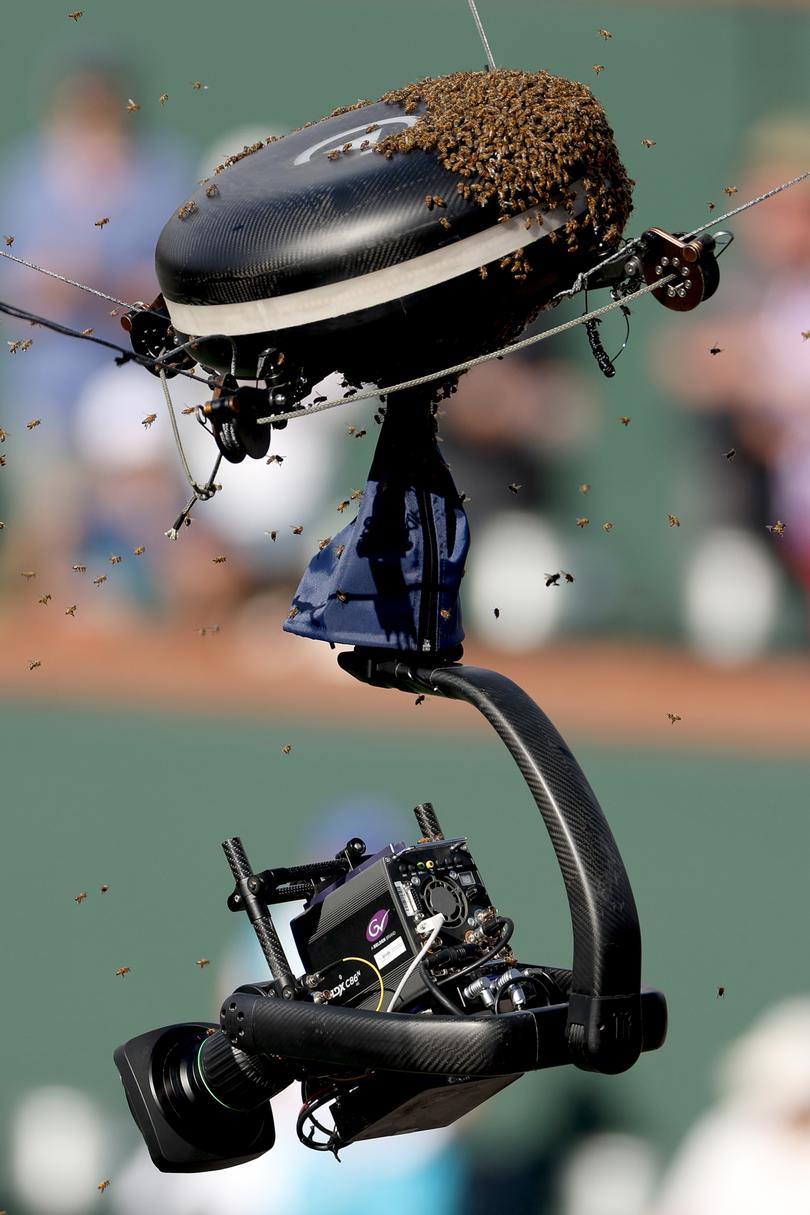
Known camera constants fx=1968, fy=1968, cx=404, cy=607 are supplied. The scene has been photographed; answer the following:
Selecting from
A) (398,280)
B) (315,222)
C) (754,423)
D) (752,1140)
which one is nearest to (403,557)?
(398,280)

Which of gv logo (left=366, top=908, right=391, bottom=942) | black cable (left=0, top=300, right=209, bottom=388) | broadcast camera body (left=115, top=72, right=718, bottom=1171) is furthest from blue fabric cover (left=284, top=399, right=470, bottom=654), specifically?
gv logo (left=366, top=908, right=391, bottom=942)

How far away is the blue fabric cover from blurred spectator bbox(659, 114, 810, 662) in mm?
2519

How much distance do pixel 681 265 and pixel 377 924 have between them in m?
1.53

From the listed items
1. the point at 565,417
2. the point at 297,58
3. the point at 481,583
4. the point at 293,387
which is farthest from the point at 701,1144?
the point at 297,58

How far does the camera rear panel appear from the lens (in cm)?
418

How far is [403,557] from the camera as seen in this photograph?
428cm

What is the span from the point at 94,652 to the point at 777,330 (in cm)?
261

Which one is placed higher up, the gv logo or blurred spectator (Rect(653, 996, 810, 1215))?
the gv logo

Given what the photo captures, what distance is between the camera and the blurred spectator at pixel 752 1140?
630cm

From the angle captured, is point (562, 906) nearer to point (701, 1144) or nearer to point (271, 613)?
point (701, 1144)

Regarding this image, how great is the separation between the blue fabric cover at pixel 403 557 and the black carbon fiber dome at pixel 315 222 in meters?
0.53

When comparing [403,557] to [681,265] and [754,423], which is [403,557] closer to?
[681,265]

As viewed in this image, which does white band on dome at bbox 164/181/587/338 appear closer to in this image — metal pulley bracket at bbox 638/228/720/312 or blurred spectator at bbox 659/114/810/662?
metal pulley bracket at bbox 638/228/720/312

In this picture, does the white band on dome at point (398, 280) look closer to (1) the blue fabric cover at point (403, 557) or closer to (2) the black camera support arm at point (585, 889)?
(1) the blue fabric cover at point (403, 557)
